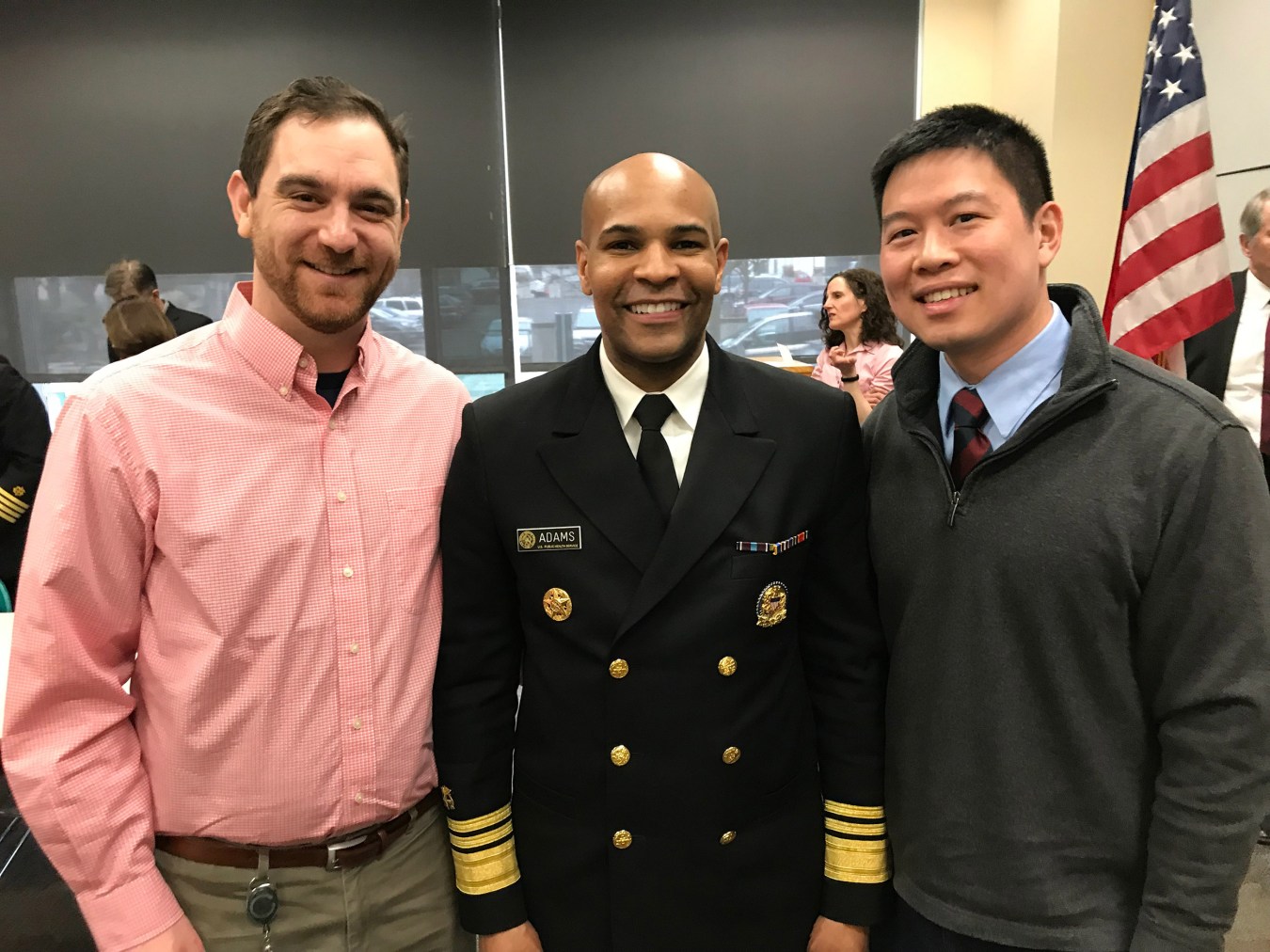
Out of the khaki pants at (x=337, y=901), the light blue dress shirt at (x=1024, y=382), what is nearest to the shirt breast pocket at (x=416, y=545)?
the khaki pants at (x=337, y=901)

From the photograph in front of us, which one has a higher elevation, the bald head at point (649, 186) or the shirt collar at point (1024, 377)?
the bald head at point (649, 186)

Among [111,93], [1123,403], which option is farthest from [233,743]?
[111,93]

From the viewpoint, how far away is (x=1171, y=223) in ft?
10.3

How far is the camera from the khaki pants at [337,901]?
4.45 feet

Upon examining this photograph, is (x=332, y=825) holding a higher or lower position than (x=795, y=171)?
lower

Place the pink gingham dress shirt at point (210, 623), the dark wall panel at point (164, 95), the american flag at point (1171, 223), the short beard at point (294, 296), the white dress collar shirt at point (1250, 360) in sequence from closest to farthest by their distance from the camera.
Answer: the pink gingham dress shirt at point (210, 623) < the short beard at point (294, 296) < the american flag at point (1171, 223) < the white dress collar shirt at point (1250, 360) < the dark wall panel at point (164, 95)

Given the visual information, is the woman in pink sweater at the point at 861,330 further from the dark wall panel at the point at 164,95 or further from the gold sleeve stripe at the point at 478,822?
the gold sleeve stripe at the point at 478,822

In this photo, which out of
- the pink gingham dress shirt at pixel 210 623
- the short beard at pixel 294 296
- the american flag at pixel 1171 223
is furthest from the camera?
the american flag at pixel 1171 223

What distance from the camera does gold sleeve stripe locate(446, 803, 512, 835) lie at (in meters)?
1.43

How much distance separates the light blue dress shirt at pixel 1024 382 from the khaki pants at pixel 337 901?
113 centimetres

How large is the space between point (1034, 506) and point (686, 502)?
509 millimetres

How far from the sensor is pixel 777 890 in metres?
1.43

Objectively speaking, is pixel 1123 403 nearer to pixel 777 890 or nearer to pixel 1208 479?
pixel 1208 479

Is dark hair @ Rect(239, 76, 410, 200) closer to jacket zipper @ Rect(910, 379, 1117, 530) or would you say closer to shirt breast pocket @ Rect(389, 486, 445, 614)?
shirt breast pocket @ Rect(389, 486, 445, 614)
